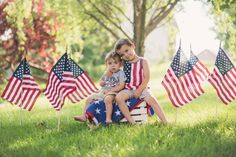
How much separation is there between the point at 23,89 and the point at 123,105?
2.24m

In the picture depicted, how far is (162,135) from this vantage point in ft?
25.9

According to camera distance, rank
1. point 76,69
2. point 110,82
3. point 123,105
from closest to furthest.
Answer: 1. point 123,105
2. point 110,82
3. point 76,69

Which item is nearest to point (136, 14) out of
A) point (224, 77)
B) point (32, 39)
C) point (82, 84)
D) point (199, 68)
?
point (82, 84)

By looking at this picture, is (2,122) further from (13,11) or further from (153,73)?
(153,73)

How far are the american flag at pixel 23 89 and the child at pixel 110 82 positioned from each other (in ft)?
3.72

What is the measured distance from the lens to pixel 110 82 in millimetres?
9500

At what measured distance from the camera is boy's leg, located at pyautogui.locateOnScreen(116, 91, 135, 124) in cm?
893

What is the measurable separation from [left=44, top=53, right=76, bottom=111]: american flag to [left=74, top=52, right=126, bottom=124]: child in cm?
49

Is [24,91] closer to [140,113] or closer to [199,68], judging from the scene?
[140,113]

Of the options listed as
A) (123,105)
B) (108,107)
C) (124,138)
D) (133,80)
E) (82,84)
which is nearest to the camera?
(124,138)

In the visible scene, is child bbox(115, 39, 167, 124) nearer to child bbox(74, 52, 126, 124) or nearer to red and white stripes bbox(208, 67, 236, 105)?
child bbox(74, 52, 126, 124)

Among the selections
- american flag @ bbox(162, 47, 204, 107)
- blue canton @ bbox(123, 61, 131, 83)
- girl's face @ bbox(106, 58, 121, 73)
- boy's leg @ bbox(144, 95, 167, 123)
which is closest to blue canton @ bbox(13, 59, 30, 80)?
girl's face @ bbox(106, 58, 121, 73)

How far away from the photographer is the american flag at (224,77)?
965 centimetres

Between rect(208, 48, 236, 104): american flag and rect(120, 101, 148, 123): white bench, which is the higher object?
rect(208, 48, 236, 104): american flag
